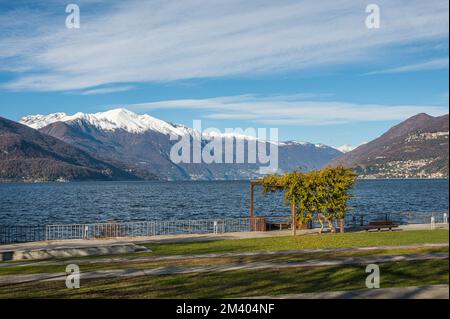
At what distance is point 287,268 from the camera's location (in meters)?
19.6

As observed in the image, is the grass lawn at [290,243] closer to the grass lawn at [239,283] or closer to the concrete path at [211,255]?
the concrete path at [211,255]

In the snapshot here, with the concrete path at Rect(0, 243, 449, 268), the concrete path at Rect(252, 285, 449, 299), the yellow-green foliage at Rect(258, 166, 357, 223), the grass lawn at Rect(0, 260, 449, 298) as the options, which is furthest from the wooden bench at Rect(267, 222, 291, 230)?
the concrete path at Rect(252, 285, 449, 299)

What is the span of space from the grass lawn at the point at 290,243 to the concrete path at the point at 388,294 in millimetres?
11949

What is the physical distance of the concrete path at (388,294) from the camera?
1346 cm

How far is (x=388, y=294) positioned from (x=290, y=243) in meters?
15.0

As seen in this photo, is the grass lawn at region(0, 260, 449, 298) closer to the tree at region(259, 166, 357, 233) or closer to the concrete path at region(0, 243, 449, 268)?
the concrete path at region(0, 243, 449, 268)

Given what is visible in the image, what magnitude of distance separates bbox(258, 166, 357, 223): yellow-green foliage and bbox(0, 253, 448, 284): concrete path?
1461 centimetres

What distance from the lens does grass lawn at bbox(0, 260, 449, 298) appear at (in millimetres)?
15164

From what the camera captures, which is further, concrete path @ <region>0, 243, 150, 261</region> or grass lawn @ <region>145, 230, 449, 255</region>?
grass lawn @ <region>145, 230, 449, 255</region>

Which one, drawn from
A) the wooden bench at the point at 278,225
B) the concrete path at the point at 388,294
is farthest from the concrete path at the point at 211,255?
the wooden bench at the point at 278,225

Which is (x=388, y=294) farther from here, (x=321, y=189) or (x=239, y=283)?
(x=321, y=189)
